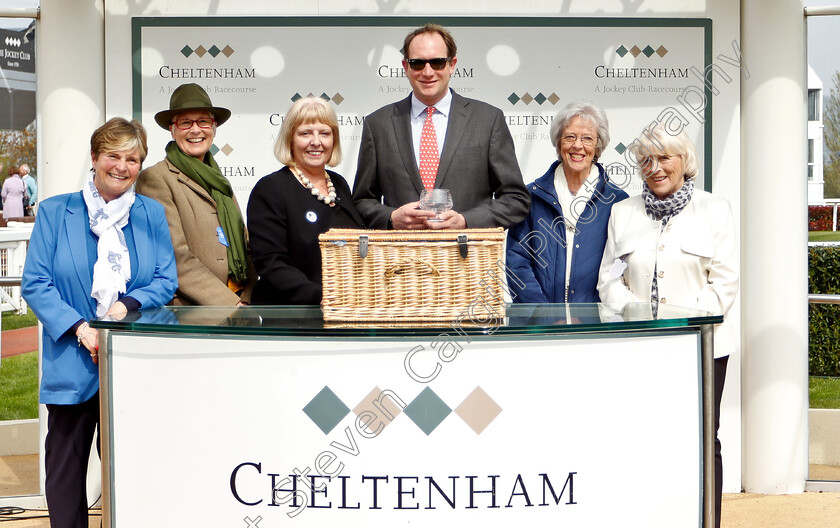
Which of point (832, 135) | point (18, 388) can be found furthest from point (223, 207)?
point (18, 388)

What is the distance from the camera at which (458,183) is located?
12.8 feet

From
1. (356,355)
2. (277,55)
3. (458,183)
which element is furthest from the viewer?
(277,55)

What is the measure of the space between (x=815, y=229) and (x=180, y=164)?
12.0 feet

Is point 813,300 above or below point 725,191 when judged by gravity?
below

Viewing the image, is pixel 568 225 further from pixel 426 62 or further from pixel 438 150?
pixel 426 62

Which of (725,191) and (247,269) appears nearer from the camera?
(247,269)

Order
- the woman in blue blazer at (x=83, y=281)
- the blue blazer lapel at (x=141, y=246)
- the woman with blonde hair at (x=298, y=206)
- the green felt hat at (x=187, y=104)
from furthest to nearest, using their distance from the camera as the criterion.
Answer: the green felt hat at (x=187, y=104)
the woman with blonde hair at (x=298, y=206)
the blue blazer lapel at (x=141, y=246)
the woman in blue blazer at (x=83, y=281)

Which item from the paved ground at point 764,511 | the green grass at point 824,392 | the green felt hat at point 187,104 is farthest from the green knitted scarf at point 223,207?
the green grass at point 824,392

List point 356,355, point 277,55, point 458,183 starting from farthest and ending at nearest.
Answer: point 277,55 < point 458,183 < point 356,355

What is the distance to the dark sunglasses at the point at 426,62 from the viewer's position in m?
3.79

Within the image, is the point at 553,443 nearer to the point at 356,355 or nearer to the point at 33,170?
the point at 356,355

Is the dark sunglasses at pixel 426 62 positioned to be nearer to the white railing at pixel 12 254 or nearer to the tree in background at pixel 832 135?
the white railing at pixel 12 254

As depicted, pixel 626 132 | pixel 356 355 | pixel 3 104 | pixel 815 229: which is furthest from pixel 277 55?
pixel 815 229

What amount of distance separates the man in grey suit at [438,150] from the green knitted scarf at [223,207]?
0.54 metres
